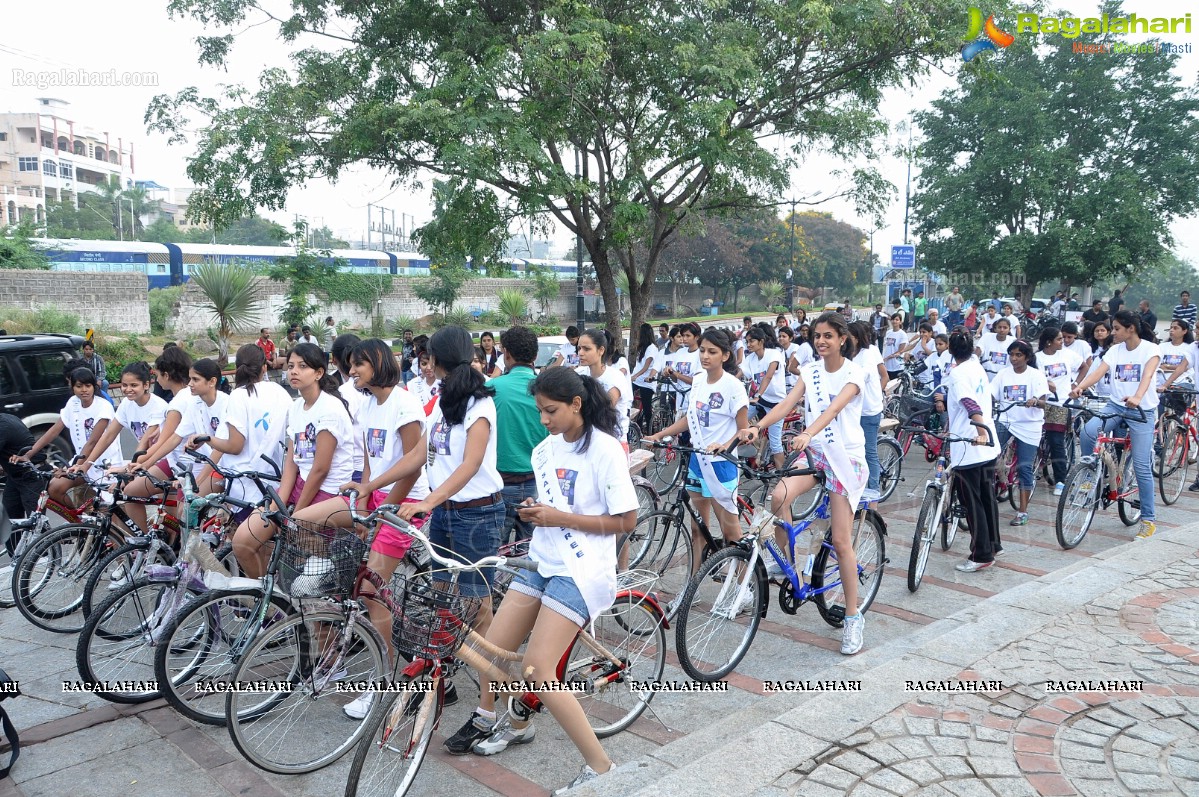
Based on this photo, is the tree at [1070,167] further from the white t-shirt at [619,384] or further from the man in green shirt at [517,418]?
the man in green shirt at [517,418]

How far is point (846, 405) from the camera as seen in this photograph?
4.98 meters

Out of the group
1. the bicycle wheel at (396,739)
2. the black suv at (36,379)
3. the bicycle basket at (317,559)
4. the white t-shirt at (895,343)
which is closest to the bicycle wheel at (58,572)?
the bicycle basket at (317,559)

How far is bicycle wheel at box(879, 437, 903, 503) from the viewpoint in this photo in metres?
8.73

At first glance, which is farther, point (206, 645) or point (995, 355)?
point (995, 355)

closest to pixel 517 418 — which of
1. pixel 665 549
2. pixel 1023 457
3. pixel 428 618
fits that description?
pixel 428 618

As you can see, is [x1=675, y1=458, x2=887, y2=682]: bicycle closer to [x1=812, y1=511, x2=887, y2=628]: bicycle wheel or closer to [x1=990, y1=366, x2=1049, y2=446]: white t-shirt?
[x1=812, y1=511, x2=887, y2=628]: bicycle wheel

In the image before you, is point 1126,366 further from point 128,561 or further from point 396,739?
point 128,561

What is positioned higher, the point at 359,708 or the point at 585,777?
the point at 585,777

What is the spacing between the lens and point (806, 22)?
1248 centimetres

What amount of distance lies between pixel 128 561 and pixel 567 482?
3.04 meters

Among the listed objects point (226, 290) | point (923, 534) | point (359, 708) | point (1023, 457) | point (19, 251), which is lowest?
point (359, 708)

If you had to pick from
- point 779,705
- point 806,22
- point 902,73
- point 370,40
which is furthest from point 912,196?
point 779,705

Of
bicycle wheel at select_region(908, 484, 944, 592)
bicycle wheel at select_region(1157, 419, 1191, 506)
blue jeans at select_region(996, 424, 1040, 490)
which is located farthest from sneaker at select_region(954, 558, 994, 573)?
bicycle wheel at select_region(1157, 419, 1191, 506)

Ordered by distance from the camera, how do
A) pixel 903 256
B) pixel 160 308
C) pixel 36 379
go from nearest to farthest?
pixel 36 379, pixel 160 308, pixel 903 256
